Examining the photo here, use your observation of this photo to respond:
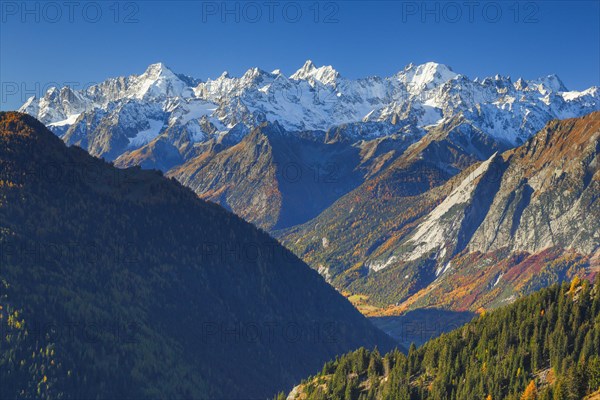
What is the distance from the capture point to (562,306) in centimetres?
19725

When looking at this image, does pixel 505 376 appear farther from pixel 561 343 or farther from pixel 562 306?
pixel 562 306

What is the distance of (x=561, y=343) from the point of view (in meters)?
182

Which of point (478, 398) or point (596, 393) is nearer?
point (596, 393)

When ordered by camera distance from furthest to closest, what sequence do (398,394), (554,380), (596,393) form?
(398,394) < (554,380) < (596,393)

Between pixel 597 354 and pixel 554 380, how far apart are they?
11.4 m

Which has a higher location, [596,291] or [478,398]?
[596,291]

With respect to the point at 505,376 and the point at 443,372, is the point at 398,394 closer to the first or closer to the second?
the point at 443,372

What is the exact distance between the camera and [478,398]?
17900 cm

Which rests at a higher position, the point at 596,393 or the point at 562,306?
the point at 562,306

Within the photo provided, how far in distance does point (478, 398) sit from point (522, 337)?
23036 mm

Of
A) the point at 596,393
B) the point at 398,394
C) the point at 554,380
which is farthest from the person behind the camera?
the point at 398,394

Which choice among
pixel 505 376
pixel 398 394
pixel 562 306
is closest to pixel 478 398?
pixel 505 376

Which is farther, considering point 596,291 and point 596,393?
point 596,291

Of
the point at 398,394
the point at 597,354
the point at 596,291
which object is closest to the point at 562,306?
the point at 596,291
